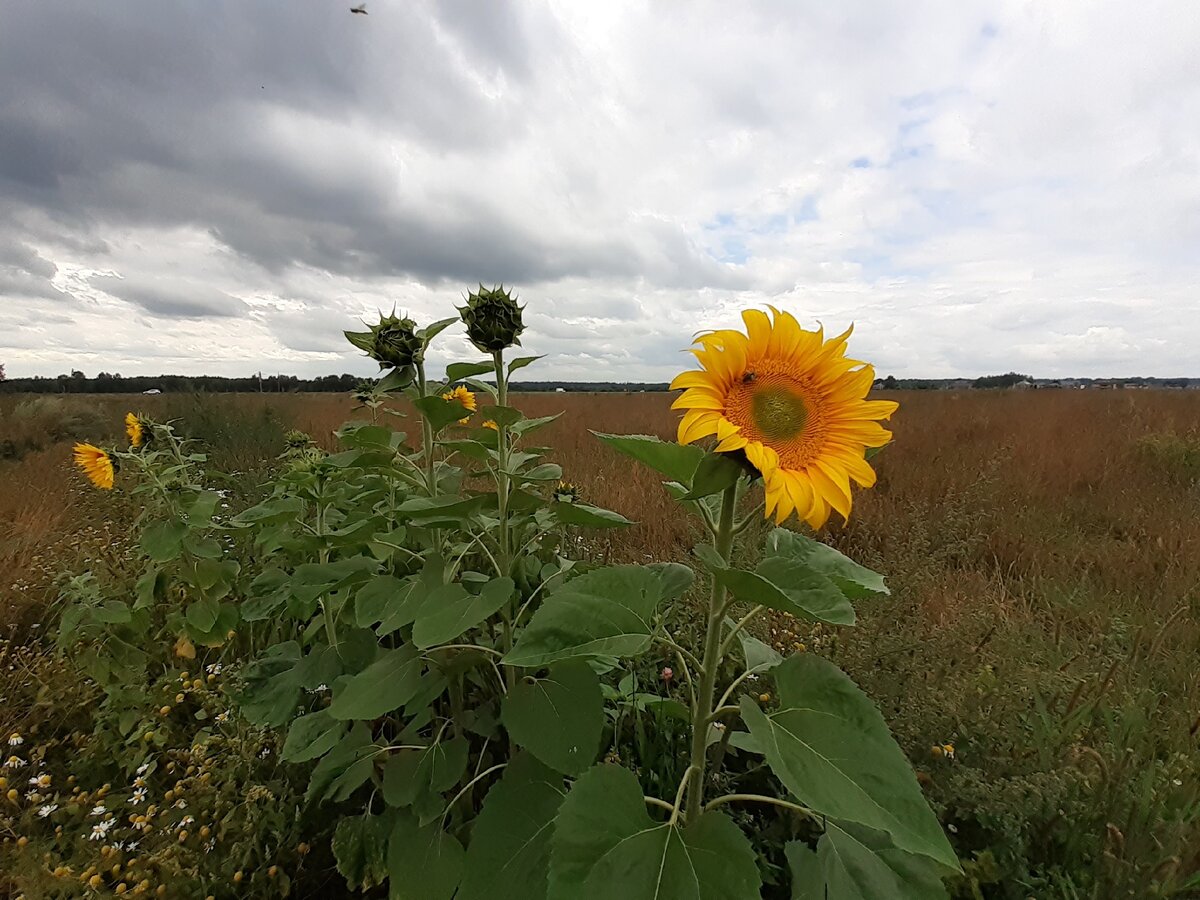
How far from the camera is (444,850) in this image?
139 centimetres

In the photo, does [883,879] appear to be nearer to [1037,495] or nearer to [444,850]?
[444,850]

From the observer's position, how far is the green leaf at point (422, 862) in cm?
133

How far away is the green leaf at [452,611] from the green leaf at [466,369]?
503mm

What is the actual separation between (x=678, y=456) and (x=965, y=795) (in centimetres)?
119

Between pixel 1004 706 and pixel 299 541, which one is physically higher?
pixel 299 541

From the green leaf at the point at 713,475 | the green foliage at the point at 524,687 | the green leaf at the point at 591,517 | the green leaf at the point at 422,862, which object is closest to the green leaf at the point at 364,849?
the green foliage at the point at 524,687

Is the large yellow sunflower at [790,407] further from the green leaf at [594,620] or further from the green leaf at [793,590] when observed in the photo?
the green leaf at [594,620]

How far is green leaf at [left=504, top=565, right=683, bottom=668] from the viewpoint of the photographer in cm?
93

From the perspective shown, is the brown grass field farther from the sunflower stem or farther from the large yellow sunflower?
the sunflower stem

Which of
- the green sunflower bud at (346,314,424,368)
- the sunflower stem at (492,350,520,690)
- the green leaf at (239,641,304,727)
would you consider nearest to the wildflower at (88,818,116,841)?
the green leaf at (239,641,304,727)

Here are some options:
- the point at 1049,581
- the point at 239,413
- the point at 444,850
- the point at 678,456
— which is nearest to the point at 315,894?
the point at 444,850

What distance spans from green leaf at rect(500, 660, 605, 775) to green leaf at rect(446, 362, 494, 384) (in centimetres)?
70

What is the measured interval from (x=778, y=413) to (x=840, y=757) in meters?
0.54

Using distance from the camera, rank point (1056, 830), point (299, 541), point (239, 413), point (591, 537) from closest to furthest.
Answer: point (1056, 830), point (299, 541), point (591, 537), point (239, 413)
